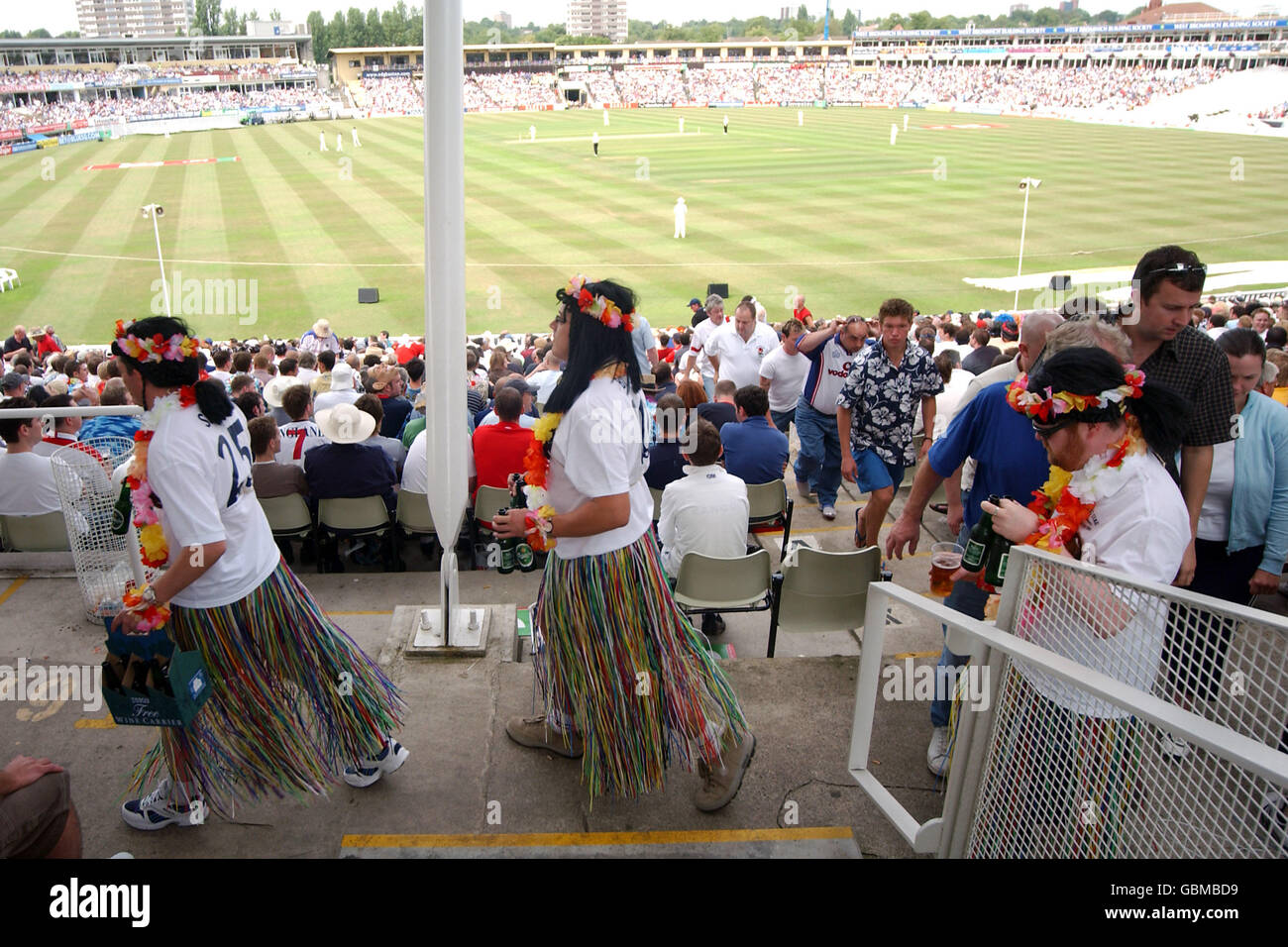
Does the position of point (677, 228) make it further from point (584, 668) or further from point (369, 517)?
point (584, 668)

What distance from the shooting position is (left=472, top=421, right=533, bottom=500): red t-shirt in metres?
6.49

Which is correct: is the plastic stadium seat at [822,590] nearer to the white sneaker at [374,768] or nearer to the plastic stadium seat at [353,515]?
the white sneaker at [374,768]

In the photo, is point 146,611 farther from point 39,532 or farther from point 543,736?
point 39,532

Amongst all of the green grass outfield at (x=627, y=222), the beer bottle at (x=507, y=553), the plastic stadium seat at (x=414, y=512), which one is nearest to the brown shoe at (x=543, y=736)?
the beer bottle at (x=507, y=553)

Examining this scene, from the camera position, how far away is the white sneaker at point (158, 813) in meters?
3.46

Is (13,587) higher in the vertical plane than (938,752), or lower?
lower

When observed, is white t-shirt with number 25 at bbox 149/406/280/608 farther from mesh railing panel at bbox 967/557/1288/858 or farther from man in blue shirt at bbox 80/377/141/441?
man in blue shirt at bbox 80/377/141/441

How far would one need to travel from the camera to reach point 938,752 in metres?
3.78

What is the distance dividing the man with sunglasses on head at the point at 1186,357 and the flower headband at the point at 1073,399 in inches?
47.3

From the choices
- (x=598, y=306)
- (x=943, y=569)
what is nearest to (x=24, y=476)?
(x=598, y=306)

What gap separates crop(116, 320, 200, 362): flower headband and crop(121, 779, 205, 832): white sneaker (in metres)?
1.66

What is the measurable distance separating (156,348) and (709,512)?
9.34 ft

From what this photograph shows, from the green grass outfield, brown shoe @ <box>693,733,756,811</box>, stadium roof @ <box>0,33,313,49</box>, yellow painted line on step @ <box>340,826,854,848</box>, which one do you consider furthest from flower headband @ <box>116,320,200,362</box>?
stadium roof @ <box>0,33,313,49</box>
